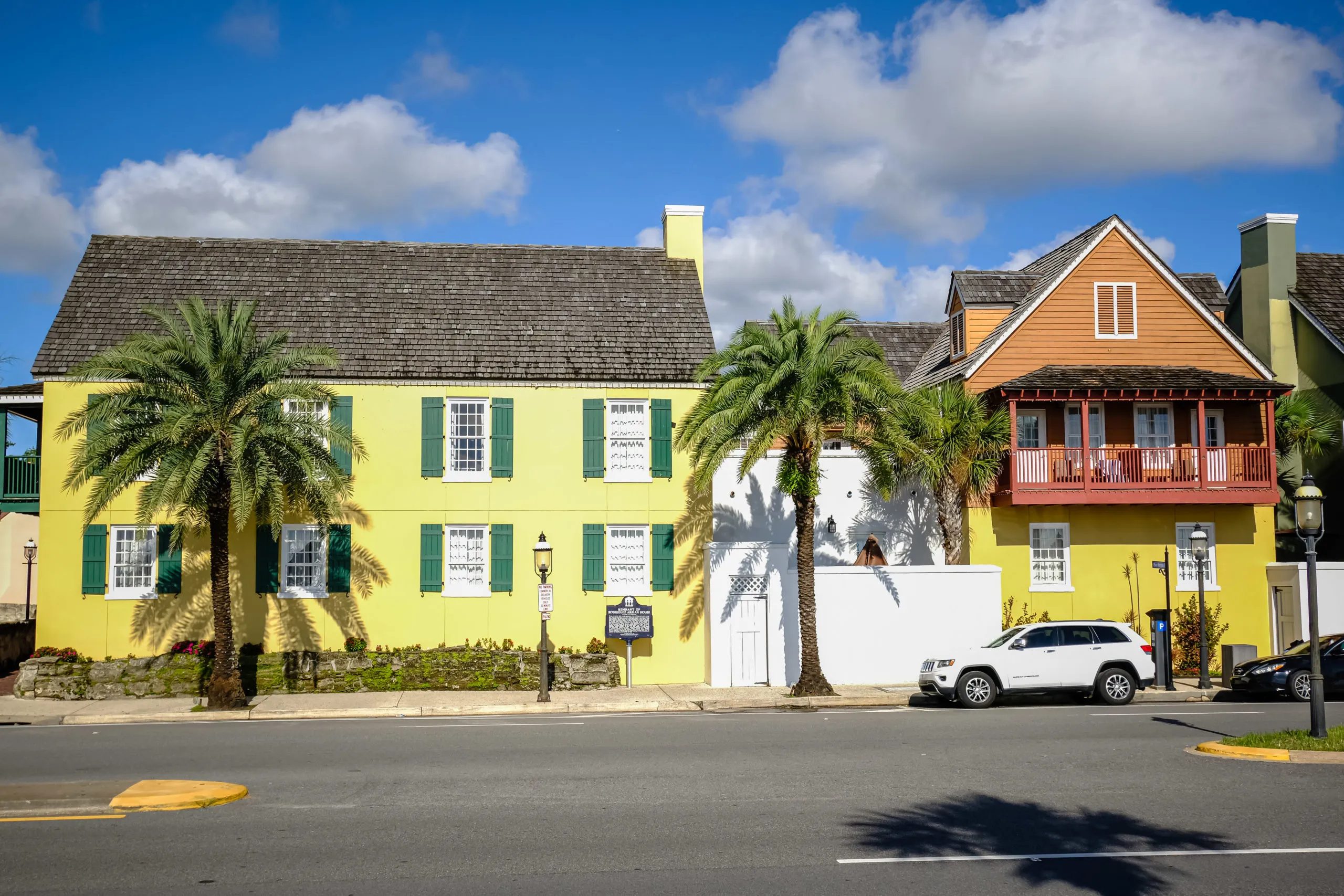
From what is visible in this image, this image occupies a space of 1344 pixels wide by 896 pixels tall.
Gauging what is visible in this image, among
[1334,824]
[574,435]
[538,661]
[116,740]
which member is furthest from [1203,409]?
[116,740]

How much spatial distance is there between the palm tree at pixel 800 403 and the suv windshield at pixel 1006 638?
11.7 ft

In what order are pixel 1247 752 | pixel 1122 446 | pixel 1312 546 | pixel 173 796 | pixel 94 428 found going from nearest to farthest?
pixel 173 796 < pixel 1247 752 < pixel 1312 546 < pixel 94 428 < pixel 1122 446

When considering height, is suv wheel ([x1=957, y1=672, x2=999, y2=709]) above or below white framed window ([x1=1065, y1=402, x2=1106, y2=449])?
below

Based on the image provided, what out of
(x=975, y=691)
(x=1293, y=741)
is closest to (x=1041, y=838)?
(x=1293, y=741)

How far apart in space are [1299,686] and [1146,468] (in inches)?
283

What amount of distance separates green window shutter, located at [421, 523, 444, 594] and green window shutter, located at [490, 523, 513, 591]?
3.72 feet

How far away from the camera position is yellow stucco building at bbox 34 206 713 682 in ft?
85.5

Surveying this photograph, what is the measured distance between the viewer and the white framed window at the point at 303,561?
26234 mm

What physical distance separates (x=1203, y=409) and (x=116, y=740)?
24503 millimetres

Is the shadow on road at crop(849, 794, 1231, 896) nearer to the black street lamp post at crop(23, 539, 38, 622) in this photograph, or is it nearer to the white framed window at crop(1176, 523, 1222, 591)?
the white framed window at crop(1176, 523, 1222, 591)

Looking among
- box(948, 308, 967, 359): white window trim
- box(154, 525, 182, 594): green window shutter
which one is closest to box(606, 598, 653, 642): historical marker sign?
box(154, 525, 182, 594): green window shutter

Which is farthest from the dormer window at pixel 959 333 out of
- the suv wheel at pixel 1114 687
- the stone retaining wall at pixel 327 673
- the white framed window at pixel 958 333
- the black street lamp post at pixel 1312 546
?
the black street lamp post at pixel 1312 546

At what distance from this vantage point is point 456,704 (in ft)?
75.3

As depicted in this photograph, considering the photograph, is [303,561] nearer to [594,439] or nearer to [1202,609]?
[594,439]
